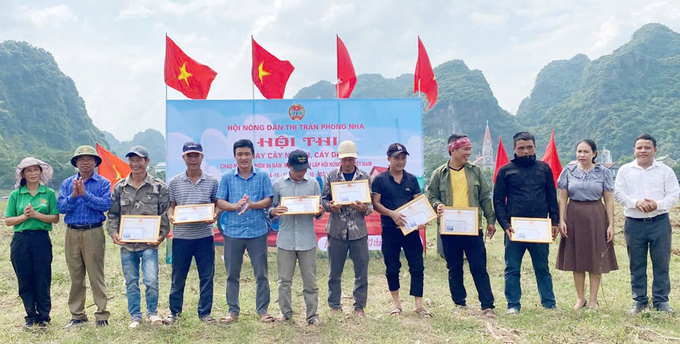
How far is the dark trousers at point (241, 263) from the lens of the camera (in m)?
4.59

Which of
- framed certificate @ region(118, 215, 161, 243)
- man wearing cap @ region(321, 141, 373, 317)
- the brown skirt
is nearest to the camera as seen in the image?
framed certificate @ region(118, 215, 161, 243)

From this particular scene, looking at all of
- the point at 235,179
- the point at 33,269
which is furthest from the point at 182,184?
the point at 33,269

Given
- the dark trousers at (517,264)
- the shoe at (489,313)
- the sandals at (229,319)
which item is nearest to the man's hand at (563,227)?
the dark trousers at (517,264)

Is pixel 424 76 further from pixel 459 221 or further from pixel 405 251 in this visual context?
pixel 405 251

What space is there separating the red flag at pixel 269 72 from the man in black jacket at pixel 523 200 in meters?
4.89

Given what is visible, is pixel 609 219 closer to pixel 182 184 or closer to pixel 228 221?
pixel 228 221

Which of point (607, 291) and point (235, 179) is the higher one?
point (235, 179)

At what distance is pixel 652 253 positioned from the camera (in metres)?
4.86

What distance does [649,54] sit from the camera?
295 ft

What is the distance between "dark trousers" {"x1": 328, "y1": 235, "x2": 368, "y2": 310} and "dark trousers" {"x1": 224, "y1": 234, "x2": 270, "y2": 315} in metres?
0.64

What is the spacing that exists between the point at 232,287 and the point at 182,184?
110 centimetres

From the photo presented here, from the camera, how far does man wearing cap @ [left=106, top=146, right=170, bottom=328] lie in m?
4.50

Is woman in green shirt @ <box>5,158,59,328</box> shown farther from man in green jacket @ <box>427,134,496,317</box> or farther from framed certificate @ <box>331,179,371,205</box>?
man in green jacket @ <box>427,134,496,317</box>

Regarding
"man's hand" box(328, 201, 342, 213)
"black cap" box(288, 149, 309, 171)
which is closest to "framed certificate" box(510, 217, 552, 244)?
"man's hand" box(328, 201, 342, 213)
